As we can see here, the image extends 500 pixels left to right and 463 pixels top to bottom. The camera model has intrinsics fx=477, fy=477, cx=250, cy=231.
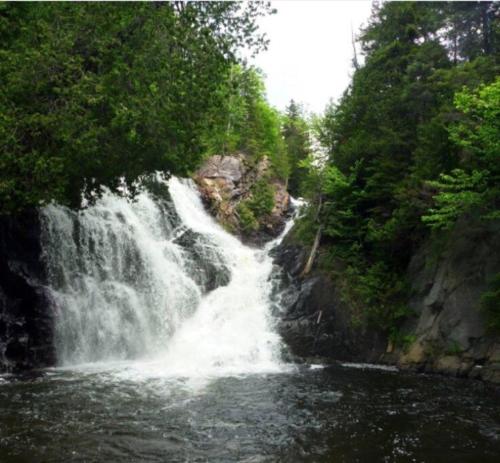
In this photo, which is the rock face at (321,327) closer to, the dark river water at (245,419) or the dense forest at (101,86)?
the dark river water at (245,419)

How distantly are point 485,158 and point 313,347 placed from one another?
345 inches

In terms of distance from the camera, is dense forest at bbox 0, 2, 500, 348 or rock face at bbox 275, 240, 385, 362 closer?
dense forest at bbox 0, 2, 500, 348

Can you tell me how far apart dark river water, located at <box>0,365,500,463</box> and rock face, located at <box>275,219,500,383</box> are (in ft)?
4.27

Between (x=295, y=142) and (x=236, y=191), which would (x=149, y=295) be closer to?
(x=236, y=191)

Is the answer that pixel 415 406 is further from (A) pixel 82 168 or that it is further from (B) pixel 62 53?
(B) pixel 62 53

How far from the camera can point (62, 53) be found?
10289 mm

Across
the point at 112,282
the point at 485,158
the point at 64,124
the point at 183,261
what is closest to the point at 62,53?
the point at 64,124

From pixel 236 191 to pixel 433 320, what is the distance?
65.8 feet

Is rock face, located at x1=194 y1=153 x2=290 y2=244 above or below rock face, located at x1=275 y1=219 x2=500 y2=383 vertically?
above

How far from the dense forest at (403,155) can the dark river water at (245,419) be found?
416 centimetres

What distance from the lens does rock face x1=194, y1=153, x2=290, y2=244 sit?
1202 inches

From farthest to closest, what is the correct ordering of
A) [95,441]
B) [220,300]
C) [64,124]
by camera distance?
1. [220,300]
2. [64,124]
3. [95,441]

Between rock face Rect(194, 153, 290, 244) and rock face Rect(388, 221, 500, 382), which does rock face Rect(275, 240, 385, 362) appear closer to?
rock face Rect(388, 221, 500, 382)

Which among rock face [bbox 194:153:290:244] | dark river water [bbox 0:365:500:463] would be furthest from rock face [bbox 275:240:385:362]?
rock face [bbox 194:153:290:244]
